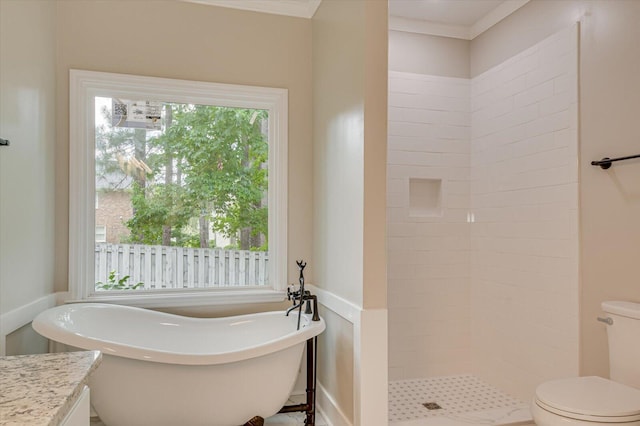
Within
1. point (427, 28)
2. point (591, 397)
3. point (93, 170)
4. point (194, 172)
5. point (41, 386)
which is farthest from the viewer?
point (427, 28)

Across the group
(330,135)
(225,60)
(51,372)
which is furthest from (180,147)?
(51,372)

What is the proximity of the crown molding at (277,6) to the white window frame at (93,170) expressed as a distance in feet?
1.80

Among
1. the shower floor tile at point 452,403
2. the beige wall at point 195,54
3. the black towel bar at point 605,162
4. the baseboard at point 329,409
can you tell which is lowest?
the shower floor tile at point 452,403

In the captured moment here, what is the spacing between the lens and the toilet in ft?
5.77

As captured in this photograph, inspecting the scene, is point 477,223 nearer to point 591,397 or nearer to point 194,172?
point 591,397

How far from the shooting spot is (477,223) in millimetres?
3416

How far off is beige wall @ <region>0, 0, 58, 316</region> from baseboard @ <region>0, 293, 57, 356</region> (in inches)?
1.2

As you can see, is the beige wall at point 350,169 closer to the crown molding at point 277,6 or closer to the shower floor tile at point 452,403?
the crown molding at point 277,6

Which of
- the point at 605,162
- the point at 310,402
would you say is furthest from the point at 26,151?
the point at 605,162

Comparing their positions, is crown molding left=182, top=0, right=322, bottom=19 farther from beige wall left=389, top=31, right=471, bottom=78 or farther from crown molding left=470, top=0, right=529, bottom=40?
crown molding left=470, top=0, right=529, bottom=40

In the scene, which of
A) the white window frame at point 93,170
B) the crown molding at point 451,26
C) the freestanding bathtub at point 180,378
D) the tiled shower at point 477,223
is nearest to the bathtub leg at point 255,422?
the freestanding bathtub at point 180,378

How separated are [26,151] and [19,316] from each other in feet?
2.80

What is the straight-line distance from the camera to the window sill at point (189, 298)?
279cm

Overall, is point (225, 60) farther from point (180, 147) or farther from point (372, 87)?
point (372, 87)
